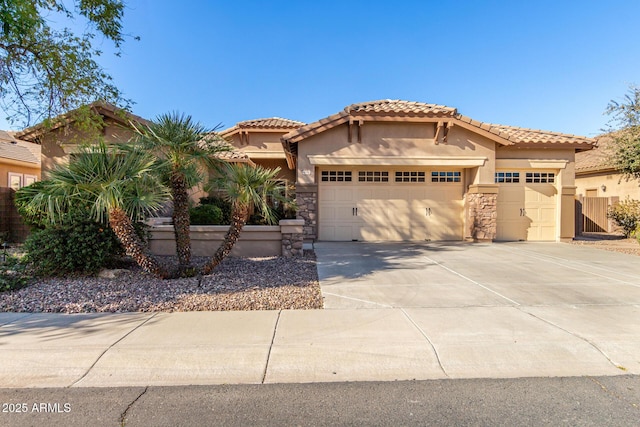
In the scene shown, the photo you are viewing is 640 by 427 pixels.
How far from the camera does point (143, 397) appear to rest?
325cm

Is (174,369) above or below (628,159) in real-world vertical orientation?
below

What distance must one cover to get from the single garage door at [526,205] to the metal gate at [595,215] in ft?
22.8

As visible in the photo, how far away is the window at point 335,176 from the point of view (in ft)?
45.2

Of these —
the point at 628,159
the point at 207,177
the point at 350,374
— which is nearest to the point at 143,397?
the point at 350,374

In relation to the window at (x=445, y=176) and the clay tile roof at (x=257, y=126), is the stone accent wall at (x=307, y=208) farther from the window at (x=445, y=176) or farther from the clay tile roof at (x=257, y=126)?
the clay tile roof at (x=257, y=126)

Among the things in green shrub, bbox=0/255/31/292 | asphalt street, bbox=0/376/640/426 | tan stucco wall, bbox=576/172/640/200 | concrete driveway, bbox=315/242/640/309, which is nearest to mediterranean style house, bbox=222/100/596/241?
concrete driveway, bbox=315/242/640/309

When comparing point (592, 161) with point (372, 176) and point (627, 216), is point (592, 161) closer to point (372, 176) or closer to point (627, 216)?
point (627, 216)

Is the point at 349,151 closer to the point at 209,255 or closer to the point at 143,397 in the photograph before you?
the point at 209,255

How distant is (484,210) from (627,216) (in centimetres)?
772

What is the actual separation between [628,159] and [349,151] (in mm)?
10163

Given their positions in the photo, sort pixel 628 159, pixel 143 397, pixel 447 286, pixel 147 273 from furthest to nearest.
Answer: pixel 628 159 → pixel 147 273 → pixel 447 286 → pixel 143 397

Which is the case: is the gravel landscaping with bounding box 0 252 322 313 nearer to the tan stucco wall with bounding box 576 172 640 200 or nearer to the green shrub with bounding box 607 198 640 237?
the green shrub with bounding box 607 198 640 237

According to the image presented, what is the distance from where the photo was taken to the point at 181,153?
650cm

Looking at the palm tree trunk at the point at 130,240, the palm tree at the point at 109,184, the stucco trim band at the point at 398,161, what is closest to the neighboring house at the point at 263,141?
the stucco trim band at the point at 398,161
